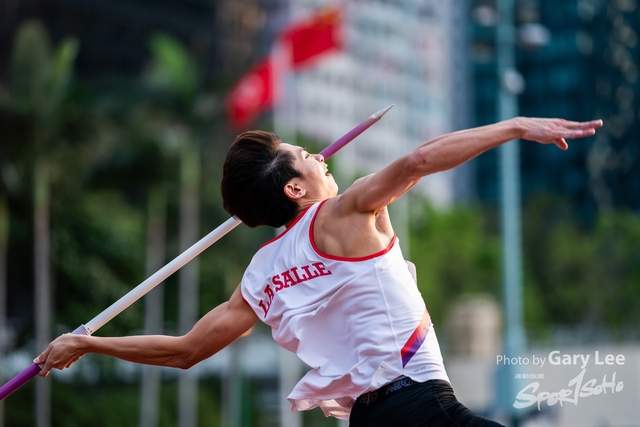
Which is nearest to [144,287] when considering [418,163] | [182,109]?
[418,163]

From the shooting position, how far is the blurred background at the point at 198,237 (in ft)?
65.5

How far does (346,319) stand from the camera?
159 inches

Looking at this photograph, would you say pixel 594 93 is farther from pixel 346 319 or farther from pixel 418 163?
pixel 418 163

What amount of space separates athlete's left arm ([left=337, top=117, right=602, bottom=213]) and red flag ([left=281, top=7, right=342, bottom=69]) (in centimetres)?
2243

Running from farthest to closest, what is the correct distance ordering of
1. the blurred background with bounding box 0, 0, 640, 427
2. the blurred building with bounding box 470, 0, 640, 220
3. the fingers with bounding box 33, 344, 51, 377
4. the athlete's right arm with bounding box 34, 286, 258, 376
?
the blurred building with bounding box 470, 0, 640, 220
the blurred background with bounding box 0, 0, 640, 427
the fingers with bounding box 33, 344, 51, 377
the athlete's right arm with bounding box 34, 286, 258, 376

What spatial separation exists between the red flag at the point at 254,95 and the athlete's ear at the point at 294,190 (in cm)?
2274

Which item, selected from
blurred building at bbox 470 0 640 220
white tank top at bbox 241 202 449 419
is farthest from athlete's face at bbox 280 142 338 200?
blurred building at bbox 470 0 640 220

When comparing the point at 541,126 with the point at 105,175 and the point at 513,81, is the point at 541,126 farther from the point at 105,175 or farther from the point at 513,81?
the point at 105,175

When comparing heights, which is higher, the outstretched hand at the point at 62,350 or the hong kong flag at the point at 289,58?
the hong kong flag at the point at 289,58

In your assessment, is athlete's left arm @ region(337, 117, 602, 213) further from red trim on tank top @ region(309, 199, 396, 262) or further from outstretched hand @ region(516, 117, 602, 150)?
red trim on tank top @ region(309, 199, 396, 262)

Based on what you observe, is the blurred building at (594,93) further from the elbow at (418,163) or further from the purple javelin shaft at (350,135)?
the elbow at (418,163)

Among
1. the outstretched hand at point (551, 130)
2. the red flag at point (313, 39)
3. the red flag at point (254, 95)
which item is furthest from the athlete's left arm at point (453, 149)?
Result: the red flag at point (254, 95)

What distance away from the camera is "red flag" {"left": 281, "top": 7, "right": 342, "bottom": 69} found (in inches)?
1026

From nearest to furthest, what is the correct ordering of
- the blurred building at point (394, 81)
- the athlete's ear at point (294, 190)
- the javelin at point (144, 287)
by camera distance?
the athlete's ear at point (294, 190)
the javelin at point (144, 287)
the blurred building at point (394, 81)
